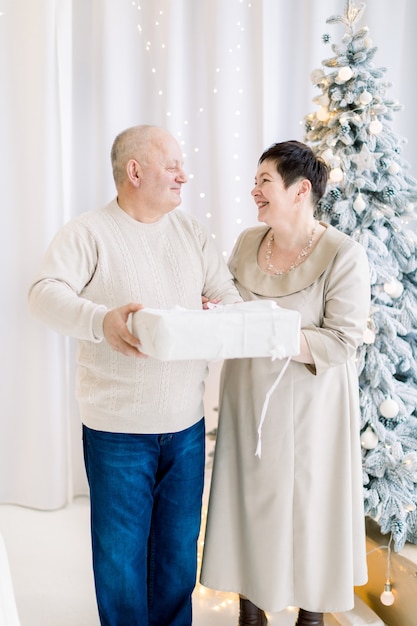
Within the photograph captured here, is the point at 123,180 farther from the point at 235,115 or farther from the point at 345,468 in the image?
the point at 235,115

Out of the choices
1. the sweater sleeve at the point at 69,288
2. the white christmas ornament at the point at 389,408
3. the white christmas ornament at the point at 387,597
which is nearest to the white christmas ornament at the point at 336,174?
the white christmas ornament at the point at 389,408

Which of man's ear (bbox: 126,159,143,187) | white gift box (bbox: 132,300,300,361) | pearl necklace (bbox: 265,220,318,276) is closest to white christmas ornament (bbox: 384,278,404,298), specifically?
pearl necklace (bbox: 265,220,318,276)

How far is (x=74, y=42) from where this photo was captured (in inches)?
106

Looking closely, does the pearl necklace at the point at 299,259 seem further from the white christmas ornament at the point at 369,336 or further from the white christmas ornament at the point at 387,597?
the white christmas ornament at the point at 387,597

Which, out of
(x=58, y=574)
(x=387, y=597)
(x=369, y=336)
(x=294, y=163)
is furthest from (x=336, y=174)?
(x=58, y=574)

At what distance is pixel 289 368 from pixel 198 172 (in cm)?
133

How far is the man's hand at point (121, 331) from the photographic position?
4.44 ft

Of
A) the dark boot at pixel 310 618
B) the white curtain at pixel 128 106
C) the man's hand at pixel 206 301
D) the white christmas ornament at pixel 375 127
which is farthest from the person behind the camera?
the white curtain at pixel 128 106

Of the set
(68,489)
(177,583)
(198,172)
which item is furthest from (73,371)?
(177,583)

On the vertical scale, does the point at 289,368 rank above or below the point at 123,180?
below

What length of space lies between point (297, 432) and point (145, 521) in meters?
0.49

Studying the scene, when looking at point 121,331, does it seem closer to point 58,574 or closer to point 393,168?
point 393,168

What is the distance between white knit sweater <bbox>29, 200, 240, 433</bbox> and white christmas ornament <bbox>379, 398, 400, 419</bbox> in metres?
0.66

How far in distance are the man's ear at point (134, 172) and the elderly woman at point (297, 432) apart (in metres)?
0.36
